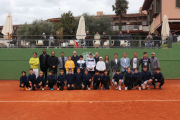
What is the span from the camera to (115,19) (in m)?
37.9

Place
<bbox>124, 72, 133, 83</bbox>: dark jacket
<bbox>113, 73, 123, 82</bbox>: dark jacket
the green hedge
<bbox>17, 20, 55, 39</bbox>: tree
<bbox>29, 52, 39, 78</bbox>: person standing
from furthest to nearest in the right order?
<bbox>17, 20, 55, 39</bbox>: tree
the green hedge
<bbox>29, 52, 39, 78</bbox>: person standing
<bbox>113, 73, 123, 82</bbox>: dark jacket
<bbox>124, 72, 133, 83</bbox>: dark jacket

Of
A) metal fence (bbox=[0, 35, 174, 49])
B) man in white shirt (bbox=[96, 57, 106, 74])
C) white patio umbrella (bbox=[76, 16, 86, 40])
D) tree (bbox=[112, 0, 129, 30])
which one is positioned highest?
tree (bbox=[112, 0, 129, 30])

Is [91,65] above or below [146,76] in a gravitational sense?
above

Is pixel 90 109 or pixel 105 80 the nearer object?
pixel 90 109

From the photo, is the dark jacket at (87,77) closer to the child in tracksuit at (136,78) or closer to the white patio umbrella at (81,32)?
the child in tracksuit at (136,78)

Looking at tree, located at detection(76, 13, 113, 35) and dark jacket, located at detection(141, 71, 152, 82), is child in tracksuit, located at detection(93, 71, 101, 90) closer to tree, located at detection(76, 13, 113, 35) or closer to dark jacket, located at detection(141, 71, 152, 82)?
dark jacket, located at detection(141, 71, 152, 82)

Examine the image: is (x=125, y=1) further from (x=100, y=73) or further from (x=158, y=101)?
(x=158, y=101)

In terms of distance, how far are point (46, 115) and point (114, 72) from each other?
5.84m

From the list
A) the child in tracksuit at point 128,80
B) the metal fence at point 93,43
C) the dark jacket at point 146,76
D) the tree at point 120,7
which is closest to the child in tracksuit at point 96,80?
the child in tracksuit at point 128,80

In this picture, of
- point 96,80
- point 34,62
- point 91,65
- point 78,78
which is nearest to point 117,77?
point 96,80

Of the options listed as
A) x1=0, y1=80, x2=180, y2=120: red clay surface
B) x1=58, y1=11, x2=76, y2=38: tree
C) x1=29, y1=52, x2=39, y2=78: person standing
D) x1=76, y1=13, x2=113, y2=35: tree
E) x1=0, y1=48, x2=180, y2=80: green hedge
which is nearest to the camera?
x1=0, y1=80, x2=180, y2=120: red clay surface

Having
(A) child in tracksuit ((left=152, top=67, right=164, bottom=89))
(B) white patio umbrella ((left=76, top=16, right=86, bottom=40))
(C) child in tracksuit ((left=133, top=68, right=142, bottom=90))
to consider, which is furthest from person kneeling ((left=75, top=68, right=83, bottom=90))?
(B) white patio umbrella ((left=76, top=16, right=86, bottom=40))

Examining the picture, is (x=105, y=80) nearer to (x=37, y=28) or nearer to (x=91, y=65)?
(x=91, y=65)

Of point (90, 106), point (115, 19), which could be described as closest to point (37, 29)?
point (115, 19)
